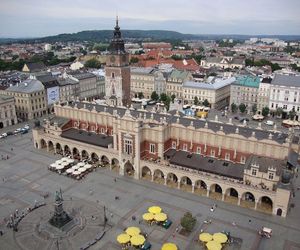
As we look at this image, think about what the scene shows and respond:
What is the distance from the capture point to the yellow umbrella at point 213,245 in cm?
5244

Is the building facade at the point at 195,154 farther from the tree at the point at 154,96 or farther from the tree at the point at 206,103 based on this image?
the tree at the point at 154,96

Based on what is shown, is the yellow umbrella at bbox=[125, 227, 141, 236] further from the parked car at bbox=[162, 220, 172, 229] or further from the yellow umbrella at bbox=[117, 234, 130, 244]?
the parked car at bbox=[162, 220, 172, 229]

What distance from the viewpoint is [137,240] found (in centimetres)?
5428

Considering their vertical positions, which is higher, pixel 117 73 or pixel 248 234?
pixel 117 73

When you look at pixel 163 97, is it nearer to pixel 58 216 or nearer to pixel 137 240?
pixel 58 216

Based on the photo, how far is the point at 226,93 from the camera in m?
162

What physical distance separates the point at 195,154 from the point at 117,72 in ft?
151

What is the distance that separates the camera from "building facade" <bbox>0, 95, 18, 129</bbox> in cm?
12250

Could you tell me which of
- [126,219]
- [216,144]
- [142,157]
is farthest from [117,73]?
[126,219]

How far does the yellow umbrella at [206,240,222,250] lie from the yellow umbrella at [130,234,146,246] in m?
11.3

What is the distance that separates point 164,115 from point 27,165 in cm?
4231

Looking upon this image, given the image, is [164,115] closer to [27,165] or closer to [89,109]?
[89,109]

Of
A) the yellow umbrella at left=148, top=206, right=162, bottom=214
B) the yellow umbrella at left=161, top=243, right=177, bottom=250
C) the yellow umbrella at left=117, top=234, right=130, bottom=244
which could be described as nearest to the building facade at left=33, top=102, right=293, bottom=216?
the yellow umbrella at left=148, top=206, right=162, bottom=214

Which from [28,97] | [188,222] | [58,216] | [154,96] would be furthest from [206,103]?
[58,216]
